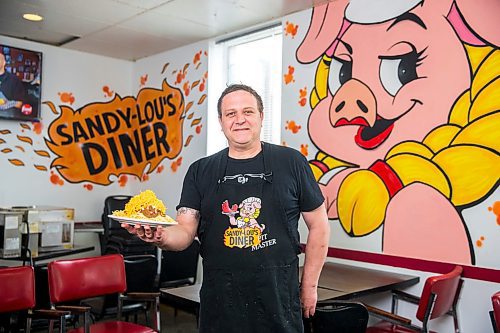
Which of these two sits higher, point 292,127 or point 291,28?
point 291,28

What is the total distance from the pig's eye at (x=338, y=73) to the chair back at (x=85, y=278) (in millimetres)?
2196

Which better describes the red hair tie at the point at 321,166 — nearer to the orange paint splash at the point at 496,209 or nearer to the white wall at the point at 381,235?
the white wall at the point at 381,235

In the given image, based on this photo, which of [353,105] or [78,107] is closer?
[353,105]

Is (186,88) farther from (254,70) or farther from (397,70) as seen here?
(397,70)

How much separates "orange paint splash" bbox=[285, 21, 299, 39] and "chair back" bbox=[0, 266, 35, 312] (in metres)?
2.95

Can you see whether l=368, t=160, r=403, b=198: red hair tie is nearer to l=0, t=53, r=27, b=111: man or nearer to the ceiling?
the ceiling

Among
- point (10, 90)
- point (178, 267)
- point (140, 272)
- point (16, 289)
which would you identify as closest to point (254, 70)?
point (178, 267)

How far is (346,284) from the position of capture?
320 cm

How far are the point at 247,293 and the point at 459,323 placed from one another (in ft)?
6.80

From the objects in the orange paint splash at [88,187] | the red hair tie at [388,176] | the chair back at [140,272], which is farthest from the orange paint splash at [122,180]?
the red hair tie at [388,176]

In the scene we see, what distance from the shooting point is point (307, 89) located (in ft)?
14.1

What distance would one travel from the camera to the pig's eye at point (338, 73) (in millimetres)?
3992

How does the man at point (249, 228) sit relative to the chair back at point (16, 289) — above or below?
above

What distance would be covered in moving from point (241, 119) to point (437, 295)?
1719 mm
